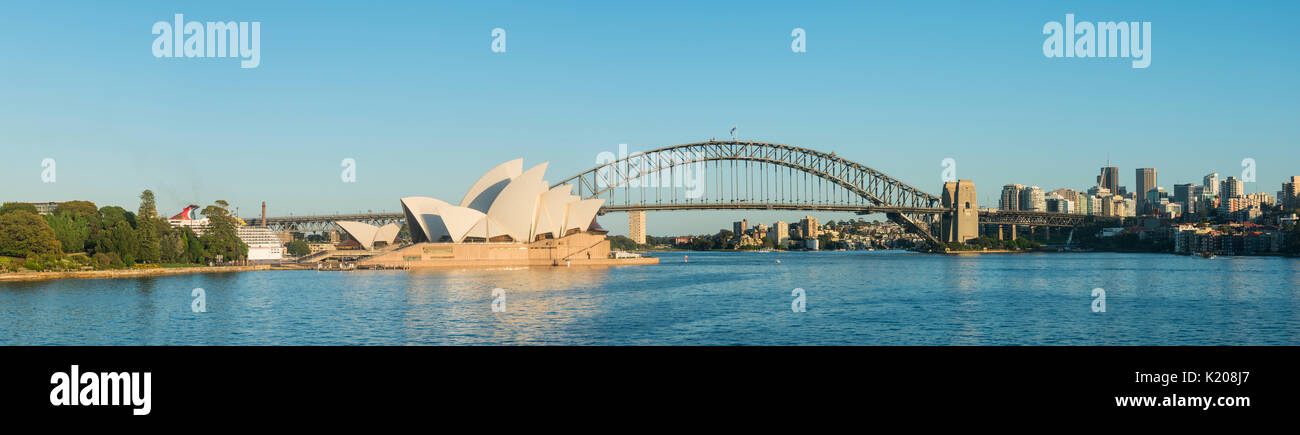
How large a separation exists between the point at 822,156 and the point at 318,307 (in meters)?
67.6

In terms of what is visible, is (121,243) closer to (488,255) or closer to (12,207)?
(12,207)

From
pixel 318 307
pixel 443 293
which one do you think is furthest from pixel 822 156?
pixel 318 307

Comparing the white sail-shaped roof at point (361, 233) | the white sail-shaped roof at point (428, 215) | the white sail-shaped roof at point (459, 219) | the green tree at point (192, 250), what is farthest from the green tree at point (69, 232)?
the white sail-shaped roof at point (459, 219)

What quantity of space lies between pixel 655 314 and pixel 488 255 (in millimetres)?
34274

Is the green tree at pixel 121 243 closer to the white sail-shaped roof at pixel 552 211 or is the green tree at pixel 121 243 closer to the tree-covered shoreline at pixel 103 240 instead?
the tree-covered shoreline at pixel 103 240

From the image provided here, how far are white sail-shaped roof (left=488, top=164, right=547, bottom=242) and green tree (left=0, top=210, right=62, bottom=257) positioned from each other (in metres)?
23.1

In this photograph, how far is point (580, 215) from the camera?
197ft

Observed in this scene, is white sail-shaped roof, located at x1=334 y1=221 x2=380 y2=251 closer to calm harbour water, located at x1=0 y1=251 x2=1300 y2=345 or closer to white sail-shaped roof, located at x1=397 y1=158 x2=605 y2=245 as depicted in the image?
white sail-shaped roof, located at x1=397 y1=158 x2=605 y2=245

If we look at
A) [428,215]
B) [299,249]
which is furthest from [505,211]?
[299,249]

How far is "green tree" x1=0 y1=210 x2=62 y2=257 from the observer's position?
42688mm
